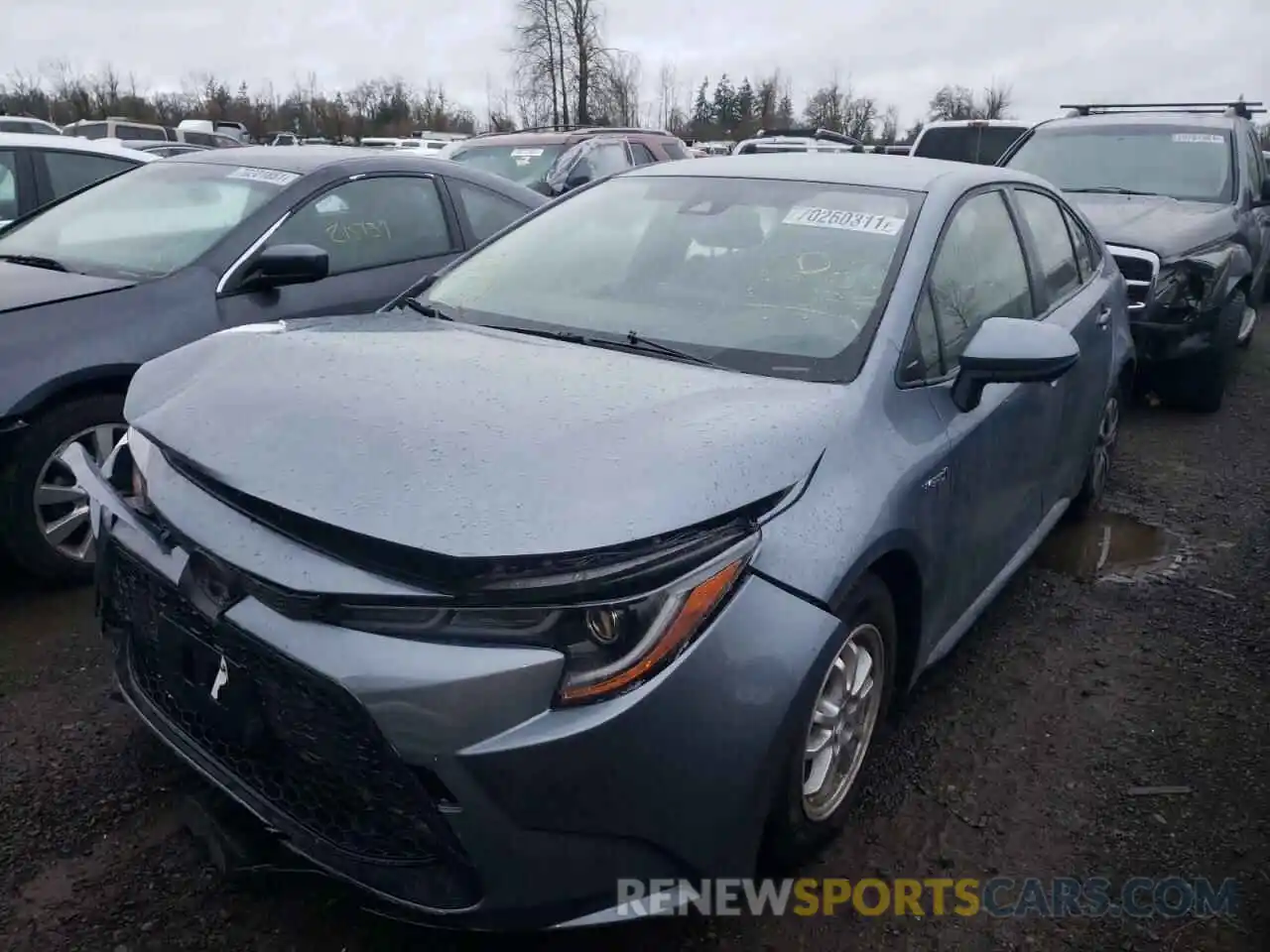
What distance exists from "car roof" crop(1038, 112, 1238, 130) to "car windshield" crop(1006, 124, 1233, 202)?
0.06 meters

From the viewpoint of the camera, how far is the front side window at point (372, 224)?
442 cm

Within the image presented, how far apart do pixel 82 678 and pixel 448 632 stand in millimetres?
1944

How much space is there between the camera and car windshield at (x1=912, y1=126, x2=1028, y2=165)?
12.3 metres

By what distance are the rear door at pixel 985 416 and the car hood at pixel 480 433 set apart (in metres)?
0.53

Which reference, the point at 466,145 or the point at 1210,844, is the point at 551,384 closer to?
the point at 1210,844

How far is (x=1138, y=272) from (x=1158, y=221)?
2.58ft

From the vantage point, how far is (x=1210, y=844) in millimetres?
2596

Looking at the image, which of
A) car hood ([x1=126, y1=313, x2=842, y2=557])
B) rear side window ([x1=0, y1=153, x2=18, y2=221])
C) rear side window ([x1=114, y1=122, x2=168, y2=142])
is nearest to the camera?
car hood ([x1=126, y1=313, x2=842, y2=557])

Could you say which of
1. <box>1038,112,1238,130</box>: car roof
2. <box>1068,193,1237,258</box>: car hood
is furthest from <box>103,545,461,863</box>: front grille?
<box>1038,112,1238,130</box>: car roof

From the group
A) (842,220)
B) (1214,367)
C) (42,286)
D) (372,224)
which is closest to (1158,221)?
(1214,367)

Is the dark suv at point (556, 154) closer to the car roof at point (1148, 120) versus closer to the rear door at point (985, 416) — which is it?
the car roof at point (1148, 120)

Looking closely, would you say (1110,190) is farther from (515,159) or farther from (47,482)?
(47,482)

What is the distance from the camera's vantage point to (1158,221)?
21.6 ft

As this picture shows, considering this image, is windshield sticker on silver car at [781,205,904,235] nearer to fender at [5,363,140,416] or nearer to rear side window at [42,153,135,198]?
fender at [5,363,140,416]
